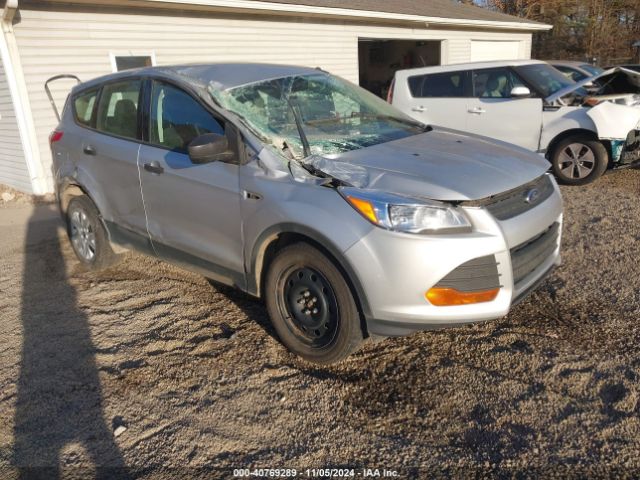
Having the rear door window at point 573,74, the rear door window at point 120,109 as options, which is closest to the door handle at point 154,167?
the rear door window at point 120,109

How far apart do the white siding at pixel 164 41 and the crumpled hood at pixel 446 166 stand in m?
6.53

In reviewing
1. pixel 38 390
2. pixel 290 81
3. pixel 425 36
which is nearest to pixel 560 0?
pixel 425 36

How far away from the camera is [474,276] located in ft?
8.86

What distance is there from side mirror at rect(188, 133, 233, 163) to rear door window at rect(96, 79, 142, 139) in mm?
1045

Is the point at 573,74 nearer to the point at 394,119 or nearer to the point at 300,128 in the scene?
the point at 394,119

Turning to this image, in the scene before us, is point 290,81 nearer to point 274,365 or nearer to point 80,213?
point 274,365

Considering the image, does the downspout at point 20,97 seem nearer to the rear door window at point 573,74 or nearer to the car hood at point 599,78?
the car hood at point 599,78

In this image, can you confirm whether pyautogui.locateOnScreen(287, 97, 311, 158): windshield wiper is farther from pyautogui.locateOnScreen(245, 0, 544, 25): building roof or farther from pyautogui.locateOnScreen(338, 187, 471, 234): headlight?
pyautogui.locateOnScreen(245, 0, 544, 25): building roof

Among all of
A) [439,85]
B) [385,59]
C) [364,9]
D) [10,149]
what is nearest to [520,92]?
[439,85]

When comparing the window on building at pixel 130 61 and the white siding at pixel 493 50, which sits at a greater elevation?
the window on building at pixel 130 61

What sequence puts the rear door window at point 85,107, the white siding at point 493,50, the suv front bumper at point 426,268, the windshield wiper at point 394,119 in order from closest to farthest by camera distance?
1. the suv front bumper at point 426,268
2. the windshield wiper at point 394,119
3. the rear door window at point 85,107
4. the white siding at point 493,50

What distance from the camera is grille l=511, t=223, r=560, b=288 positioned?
9.32 feet

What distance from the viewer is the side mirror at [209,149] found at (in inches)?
123

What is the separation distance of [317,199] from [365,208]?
0.30m
